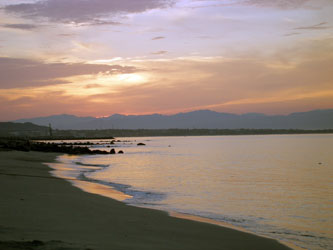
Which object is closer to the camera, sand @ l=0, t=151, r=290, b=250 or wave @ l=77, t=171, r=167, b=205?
sand @ l=0, t=151, r=290, b=250

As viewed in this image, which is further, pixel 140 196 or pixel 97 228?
pixel 140 196

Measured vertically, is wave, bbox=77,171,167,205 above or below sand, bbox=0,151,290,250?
below

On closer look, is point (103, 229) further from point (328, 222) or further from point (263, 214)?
point (328, 222)

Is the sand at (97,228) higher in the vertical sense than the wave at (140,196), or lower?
higher

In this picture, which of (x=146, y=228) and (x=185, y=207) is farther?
(x=185, y=207)

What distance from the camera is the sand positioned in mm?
7785

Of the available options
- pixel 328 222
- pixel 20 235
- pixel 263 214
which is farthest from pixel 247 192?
pixel 20 235

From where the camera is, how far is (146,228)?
10219mm

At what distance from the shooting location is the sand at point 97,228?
7785mm

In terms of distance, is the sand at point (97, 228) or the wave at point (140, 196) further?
the wave at point (140, 196)

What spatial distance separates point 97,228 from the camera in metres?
9.53

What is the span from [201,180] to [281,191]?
6357mm

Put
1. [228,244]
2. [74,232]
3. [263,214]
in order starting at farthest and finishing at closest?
[263,214]
[228,244]
[74,232]

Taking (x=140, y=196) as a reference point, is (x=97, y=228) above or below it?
above
